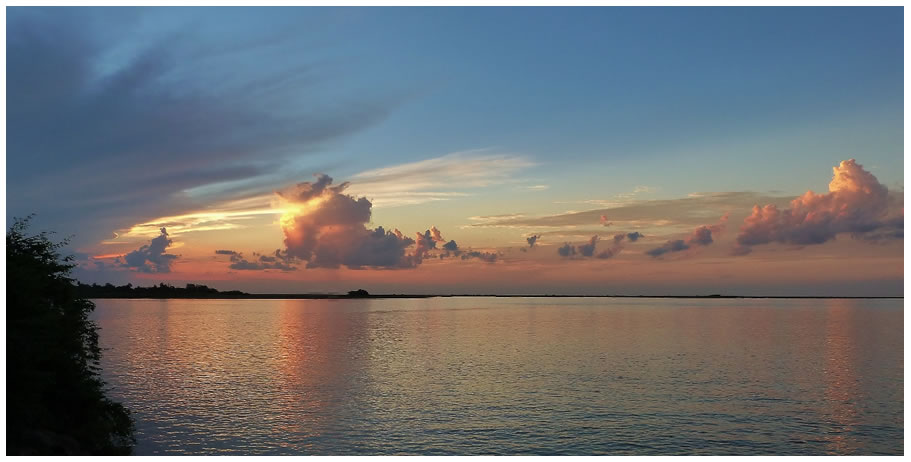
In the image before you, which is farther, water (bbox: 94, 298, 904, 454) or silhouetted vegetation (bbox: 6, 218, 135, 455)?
water (bbox: 94, 298, 904, 454)

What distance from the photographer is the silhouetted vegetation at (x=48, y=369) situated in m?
28.2

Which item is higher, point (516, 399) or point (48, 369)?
point (48, 369)

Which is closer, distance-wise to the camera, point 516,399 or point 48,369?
point 48,369

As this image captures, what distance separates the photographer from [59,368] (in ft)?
108

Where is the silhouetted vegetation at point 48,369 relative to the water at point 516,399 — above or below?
above

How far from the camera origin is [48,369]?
31.8 m

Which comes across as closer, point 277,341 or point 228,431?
point 228,431

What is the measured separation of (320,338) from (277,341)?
1014 cm

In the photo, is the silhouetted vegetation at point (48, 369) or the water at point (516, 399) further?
the water at point (516, 399)

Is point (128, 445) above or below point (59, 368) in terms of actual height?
below

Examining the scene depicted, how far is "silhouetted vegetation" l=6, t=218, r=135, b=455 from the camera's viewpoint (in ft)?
92.6

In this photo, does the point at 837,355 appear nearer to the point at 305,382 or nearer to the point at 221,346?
the point at 305,382

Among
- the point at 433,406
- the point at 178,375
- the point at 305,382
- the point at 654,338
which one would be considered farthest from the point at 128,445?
the point at 654,338

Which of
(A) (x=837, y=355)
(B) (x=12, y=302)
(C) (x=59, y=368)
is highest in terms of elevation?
(B) (x=12, y=302)
